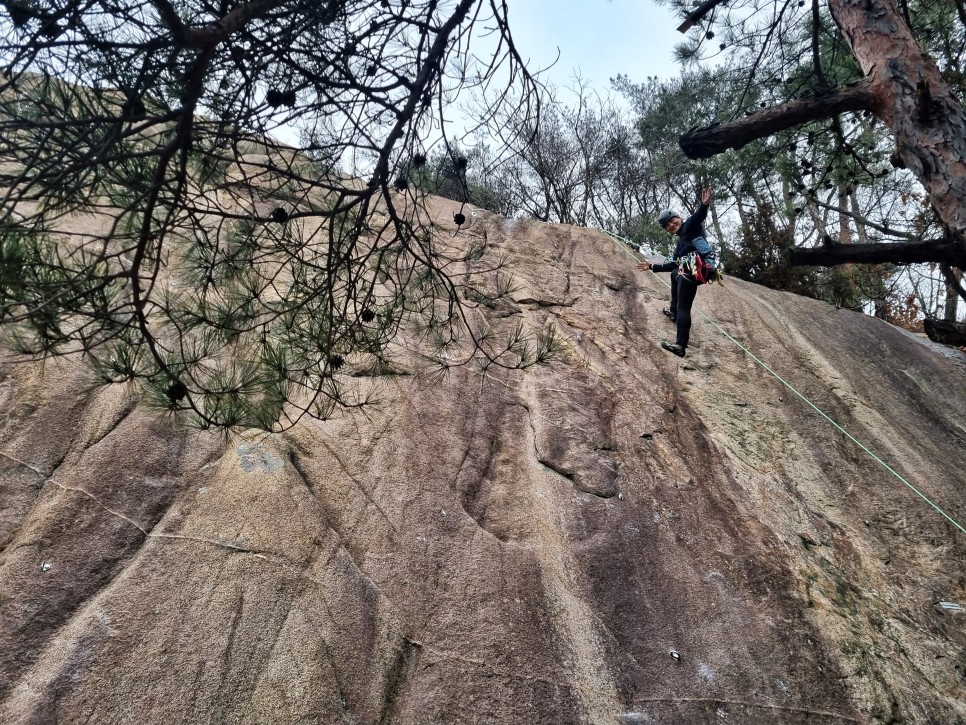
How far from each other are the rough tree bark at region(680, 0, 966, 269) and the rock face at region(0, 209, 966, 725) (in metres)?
1.94

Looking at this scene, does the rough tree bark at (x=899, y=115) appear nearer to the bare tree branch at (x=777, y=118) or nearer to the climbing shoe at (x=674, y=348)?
the bare tree branch at (x=777, y=118)

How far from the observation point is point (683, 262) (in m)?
6.12

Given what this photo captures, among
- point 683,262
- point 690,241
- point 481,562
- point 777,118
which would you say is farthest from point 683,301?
point 481,562

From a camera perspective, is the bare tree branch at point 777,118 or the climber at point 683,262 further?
the climber at point 683,262

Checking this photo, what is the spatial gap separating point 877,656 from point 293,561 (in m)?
3.38

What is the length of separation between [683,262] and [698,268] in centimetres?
16

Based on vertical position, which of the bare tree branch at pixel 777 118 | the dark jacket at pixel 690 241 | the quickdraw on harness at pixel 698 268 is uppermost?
the bare tree branch at pixel 777 118

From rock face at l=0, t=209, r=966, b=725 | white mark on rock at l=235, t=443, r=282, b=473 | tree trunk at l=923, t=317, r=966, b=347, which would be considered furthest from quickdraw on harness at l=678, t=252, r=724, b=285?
white mark on rock at l=235, t=443, r=282, b=473

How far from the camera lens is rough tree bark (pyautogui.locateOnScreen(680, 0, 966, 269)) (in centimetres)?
385

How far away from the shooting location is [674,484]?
5000 mm

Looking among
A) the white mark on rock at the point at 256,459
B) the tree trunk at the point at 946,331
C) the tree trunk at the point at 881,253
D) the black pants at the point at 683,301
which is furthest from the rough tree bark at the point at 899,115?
the white mark on rock at the point at 256,459

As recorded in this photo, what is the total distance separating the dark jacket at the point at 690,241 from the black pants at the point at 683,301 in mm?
128

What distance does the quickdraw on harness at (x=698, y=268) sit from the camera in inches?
236

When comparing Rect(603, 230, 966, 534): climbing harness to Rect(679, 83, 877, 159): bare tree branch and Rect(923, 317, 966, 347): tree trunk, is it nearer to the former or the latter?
Rect(923, 317, 966, 347): tree trunk
